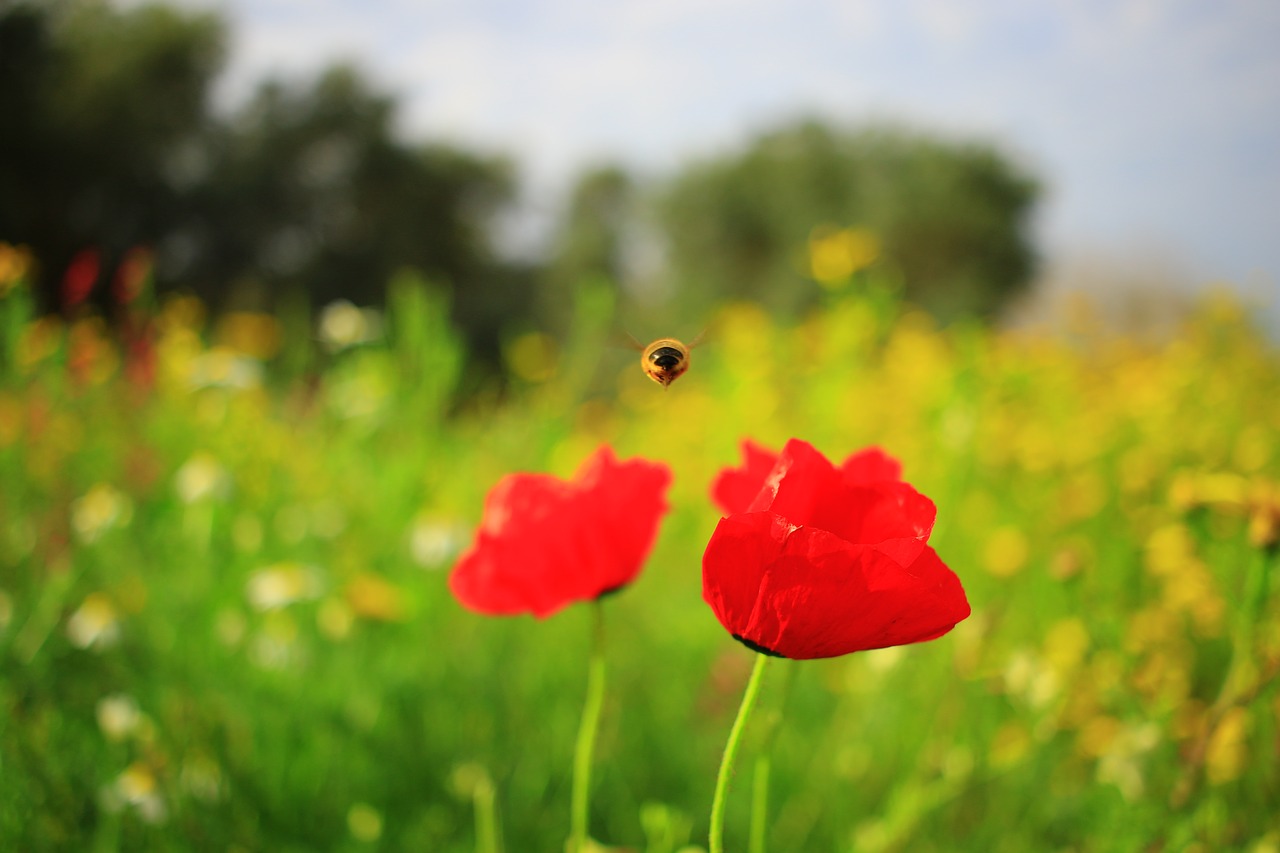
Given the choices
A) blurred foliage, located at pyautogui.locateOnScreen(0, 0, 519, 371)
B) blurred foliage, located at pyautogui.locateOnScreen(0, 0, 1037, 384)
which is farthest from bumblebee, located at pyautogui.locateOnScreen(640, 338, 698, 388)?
blurred foliage, located at pyautogui.locateOnScreen(0, 0, 519, 371)

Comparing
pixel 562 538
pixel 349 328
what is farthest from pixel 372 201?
pixel 562 538

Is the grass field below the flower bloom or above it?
below

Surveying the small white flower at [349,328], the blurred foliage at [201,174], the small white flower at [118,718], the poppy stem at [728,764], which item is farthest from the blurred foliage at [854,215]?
the poppy stem at [728,764]

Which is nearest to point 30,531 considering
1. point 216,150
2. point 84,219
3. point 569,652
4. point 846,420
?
point 569,652

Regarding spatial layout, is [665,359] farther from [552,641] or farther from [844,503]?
[552,641]

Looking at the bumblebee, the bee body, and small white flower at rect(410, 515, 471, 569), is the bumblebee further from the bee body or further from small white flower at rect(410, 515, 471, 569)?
small white flower at rect(410, 515, 471, 569)

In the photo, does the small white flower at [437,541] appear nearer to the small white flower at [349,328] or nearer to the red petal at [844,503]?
the small white flower at [349,328]

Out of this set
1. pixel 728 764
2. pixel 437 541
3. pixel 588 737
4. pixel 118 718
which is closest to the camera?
pixel 728 764
